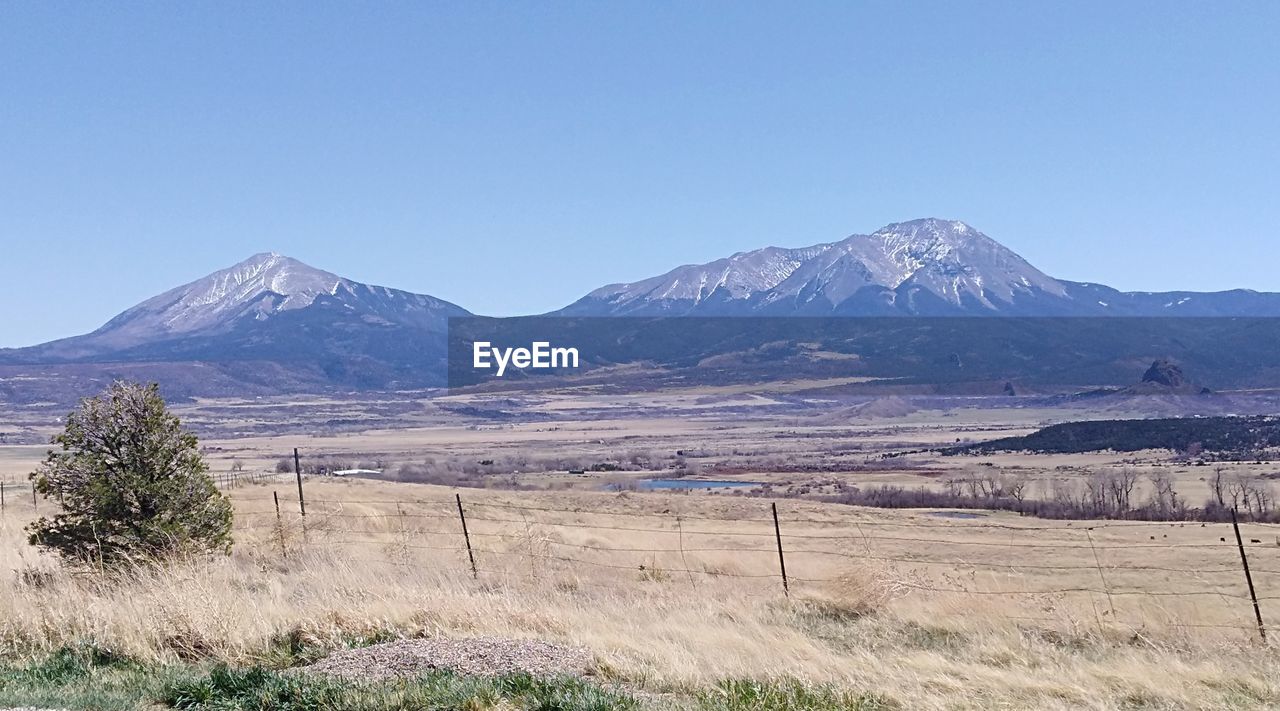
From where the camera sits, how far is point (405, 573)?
13.8m

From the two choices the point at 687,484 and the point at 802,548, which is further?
the point at 687,484

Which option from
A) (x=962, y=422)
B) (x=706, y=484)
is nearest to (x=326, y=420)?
(x=962, y=422)

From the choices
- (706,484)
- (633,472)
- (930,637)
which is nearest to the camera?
(930,637)

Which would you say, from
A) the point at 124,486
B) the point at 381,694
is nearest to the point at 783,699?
the point at 381,694

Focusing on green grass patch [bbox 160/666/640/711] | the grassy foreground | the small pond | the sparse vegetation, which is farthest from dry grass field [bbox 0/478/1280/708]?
the sparse vegetation

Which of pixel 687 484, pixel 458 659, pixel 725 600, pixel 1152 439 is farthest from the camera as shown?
pixel 1152 439

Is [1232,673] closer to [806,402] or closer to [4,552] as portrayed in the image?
[4,552]

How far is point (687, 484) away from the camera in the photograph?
66.9 m

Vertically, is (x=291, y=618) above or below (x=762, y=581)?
above

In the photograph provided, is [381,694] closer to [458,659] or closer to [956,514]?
[458,659]

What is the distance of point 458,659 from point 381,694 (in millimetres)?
1026

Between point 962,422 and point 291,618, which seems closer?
point 291,618

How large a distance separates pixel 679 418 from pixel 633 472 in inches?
3061

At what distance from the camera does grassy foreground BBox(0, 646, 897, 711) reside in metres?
7.87
